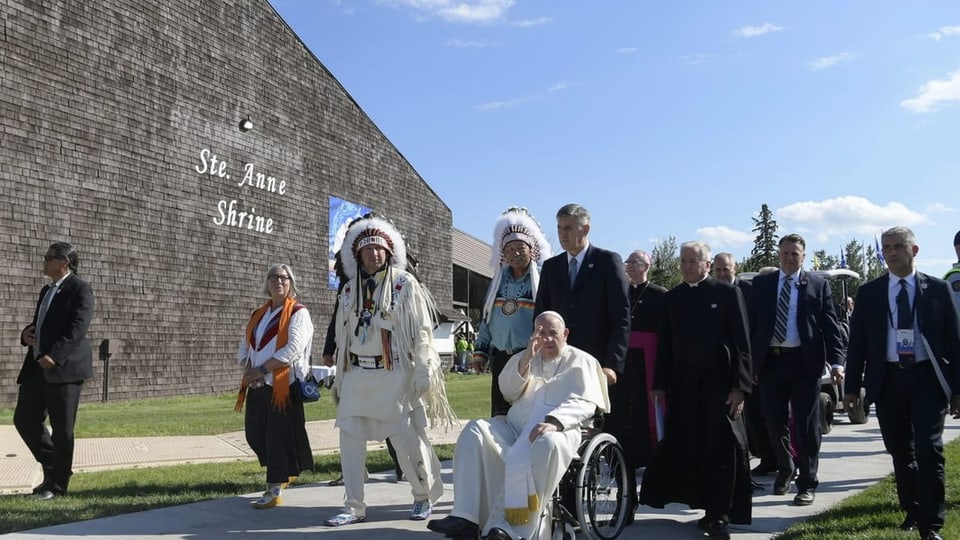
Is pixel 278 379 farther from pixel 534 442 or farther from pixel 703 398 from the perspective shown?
pixel 703 398

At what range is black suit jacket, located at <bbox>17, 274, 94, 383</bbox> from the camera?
6.85 metres

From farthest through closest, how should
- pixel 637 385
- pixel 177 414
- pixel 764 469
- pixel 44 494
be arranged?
pixel 177 414
pixel 764 469
pixel 44 494
pixel 637 385

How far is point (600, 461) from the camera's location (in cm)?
511

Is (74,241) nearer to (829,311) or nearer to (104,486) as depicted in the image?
(104,486)

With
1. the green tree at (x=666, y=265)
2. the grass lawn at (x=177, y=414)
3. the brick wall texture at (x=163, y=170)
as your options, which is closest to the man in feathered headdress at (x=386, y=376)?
the grass lawn at (x=177, y=414)

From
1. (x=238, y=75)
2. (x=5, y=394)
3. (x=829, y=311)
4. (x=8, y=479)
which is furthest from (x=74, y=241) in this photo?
(x=829, y=311)

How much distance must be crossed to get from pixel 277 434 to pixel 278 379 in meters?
0.41

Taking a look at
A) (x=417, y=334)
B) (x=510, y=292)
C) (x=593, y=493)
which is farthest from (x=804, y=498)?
(x=417, y=334)

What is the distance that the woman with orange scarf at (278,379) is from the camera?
645 centimetres

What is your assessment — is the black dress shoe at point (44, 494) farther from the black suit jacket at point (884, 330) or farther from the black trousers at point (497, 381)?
the black suit jacket at point (884, 330)

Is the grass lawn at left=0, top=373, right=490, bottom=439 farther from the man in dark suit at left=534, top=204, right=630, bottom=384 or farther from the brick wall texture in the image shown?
the man in dark suit at left=534, top=204, right=630, bottom=384

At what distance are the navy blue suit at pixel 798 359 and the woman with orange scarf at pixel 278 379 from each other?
3691 mm

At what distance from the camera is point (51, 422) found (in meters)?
6.93

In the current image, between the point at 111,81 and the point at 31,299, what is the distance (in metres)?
4.96
